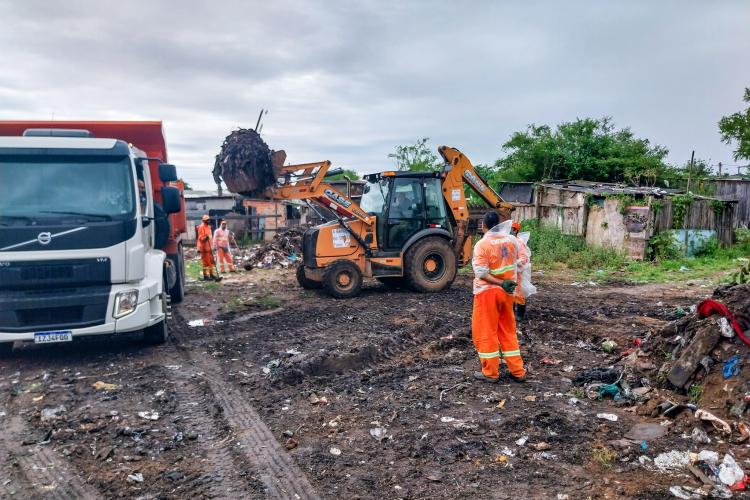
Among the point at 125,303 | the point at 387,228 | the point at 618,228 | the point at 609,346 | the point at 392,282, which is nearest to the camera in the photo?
the point at 125,303

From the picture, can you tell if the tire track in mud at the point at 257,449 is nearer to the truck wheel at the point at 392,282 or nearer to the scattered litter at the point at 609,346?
the scattered litter at the point at 609,346

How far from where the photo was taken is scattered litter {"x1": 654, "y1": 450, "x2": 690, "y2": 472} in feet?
11.9

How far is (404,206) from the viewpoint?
10.0 m

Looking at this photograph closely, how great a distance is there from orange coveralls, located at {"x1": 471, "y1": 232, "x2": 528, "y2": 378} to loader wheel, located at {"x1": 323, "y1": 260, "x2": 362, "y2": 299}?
4.60 m

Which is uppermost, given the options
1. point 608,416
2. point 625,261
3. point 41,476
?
point 625,261

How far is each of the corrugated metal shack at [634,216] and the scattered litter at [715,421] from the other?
1124 centimetres

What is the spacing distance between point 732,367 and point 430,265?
602 centimetres

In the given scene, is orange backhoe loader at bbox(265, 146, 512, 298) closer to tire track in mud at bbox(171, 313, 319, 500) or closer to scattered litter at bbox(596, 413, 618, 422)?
tire track in mud at bbox(171, 313, 319, 500)

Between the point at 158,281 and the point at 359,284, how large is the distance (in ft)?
13.2

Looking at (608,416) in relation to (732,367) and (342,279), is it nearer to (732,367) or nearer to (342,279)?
→ (732,367)

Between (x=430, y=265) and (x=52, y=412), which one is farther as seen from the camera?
(x=430, y=265)

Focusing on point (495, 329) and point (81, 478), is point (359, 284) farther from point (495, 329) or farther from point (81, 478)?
point (81, 478)

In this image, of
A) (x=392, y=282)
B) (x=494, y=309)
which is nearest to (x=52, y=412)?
(x=494, y=309)


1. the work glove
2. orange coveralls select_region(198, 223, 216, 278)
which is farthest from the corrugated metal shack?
the work glove
